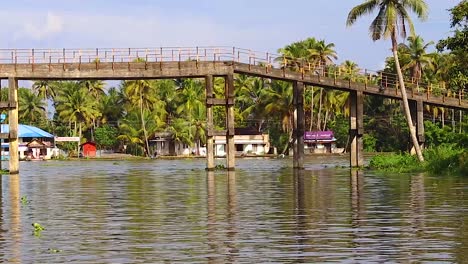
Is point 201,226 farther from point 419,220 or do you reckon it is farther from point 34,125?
point 34,125

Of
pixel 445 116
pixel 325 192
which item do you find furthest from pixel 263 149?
pixel 325 192

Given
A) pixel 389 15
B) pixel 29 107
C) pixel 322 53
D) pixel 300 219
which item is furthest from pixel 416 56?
pixel 300 219

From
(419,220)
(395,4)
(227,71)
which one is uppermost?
(395,4)

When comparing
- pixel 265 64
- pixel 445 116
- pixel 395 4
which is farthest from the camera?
pixel 445 116

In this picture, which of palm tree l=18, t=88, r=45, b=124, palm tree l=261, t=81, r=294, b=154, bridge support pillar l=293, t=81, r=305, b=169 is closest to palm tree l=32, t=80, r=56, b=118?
palm tree l=18, t=88, r=45, b=124

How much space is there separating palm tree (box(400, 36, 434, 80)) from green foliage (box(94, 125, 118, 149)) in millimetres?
48645

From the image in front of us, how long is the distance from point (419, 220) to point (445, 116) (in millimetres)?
97628

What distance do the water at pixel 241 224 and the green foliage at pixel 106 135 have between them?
97609 mm

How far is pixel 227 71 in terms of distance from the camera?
66.1 m

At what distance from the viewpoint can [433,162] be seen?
5684cm

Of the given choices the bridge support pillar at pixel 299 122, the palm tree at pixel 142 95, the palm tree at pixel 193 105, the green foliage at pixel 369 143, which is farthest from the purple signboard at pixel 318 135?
the bridge support pillar at pixel 299 122

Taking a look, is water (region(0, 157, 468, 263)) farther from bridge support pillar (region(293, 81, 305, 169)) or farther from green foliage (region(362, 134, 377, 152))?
green foliage (region(362, 134, 377, 152))

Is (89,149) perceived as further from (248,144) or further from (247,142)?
(248,144)

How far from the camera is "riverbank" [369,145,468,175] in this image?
51.9 m
